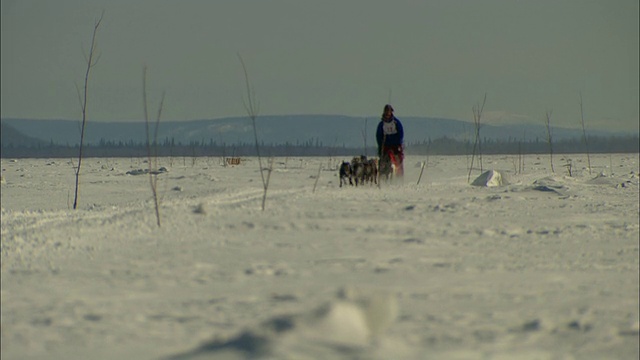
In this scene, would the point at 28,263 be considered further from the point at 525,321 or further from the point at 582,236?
the point at 582,236

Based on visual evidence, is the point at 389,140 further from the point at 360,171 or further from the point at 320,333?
the point at 320,333

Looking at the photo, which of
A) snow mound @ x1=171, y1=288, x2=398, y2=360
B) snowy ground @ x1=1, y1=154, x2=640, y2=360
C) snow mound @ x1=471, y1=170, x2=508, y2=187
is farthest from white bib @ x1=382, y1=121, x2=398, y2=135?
snow mound @ x1=171, y1=288, x2=398, y2=360

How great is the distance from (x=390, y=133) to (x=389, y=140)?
14 centimetres

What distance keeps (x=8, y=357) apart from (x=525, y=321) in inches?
70.4

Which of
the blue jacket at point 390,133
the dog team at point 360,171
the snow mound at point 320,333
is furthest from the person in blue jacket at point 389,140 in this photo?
the snow mound at point 320,333

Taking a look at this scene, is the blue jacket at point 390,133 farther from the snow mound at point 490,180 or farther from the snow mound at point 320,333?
the snow mound at point 320,333

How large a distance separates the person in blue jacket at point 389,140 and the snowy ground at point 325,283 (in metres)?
3.83

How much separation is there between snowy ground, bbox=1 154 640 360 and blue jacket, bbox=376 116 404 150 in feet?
12.6

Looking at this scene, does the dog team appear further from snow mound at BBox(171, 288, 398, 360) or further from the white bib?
snow mound at BBox(171, 288, 398, 360)

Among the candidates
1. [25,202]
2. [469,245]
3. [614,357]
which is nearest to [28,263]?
[469,245]

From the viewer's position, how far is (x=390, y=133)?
10211 mm

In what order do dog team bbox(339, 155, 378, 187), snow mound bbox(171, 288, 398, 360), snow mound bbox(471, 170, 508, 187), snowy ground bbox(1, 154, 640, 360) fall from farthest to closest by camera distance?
1. snow mound bbox(471, 170, 508, 187)
2. dog team bbox(339, 155, 378, 187)
3. snowy ground bbox(1, 154, 640, 360)
4. snow mound bbox(171, 288, 398, 360)

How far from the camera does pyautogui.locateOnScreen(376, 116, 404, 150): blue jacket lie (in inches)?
400

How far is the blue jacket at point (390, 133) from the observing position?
33.4 ft
